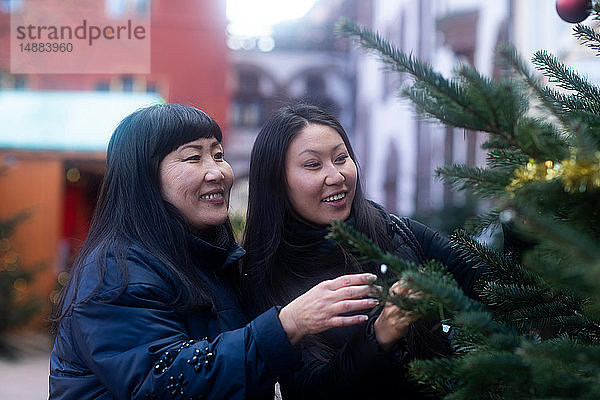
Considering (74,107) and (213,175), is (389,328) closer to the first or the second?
(213,175)

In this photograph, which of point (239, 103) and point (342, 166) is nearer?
point (342, 166)

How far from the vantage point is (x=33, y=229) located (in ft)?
34.1

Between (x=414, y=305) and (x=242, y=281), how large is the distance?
1135mm

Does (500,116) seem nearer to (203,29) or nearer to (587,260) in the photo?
(587,260)

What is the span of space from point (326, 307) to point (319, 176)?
76 cm

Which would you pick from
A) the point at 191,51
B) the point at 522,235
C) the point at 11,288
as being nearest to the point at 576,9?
the point at 522,235

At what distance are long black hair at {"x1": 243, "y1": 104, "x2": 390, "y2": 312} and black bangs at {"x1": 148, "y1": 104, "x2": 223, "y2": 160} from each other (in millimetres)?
260

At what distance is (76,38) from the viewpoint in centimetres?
859

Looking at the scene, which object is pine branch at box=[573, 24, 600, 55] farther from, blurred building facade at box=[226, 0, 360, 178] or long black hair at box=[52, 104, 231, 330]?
blurred building facade at box=[226, 0, 360, 178]

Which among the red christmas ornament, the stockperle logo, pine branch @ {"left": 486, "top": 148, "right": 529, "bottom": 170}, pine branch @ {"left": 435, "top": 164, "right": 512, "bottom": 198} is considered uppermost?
the stockperle logo

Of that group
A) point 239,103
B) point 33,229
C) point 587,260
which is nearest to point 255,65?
point 239,103

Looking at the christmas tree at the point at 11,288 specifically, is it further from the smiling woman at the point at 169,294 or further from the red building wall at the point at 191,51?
the smiling woman at the point at 169,294

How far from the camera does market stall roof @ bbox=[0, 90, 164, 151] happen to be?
969cm

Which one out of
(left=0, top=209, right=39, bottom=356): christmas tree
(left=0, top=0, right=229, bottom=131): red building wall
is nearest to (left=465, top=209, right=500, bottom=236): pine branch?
(left=0, top=209, right=39, bottom=356): christmas tree
